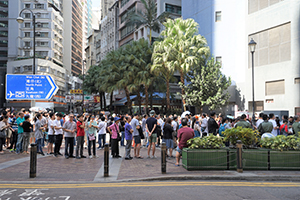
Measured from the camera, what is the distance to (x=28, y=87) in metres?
16.9

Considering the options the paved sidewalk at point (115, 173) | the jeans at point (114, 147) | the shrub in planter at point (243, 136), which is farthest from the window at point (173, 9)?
the shrub in planter at point (243, 136)

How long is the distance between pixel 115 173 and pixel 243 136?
469cm

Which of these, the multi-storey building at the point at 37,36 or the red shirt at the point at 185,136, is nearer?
the red shirt at the point at 185,136

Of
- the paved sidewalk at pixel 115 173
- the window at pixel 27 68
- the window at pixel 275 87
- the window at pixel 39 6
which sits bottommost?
the paved sidewalk at pixel 115 173

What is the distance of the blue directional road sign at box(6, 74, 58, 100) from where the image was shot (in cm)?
1673

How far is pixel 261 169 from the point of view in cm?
960

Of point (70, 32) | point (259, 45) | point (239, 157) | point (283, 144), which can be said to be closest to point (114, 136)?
point (239, 157)

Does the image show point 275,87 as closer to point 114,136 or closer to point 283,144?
point 283,144

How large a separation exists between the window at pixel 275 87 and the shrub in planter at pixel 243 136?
730 inches

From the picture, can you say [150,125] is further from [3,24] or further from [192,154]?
[3,24]

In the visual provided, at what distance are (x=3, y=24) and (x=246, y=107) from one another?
66394mm

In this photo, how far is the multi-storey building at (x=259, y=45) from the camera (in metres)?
25.5

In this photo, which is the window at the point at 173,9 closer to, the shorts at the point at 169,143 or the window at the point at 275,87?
the window at the point at 275,87

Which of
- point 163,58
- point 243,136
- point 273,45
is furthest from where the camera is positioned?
point 163,58
